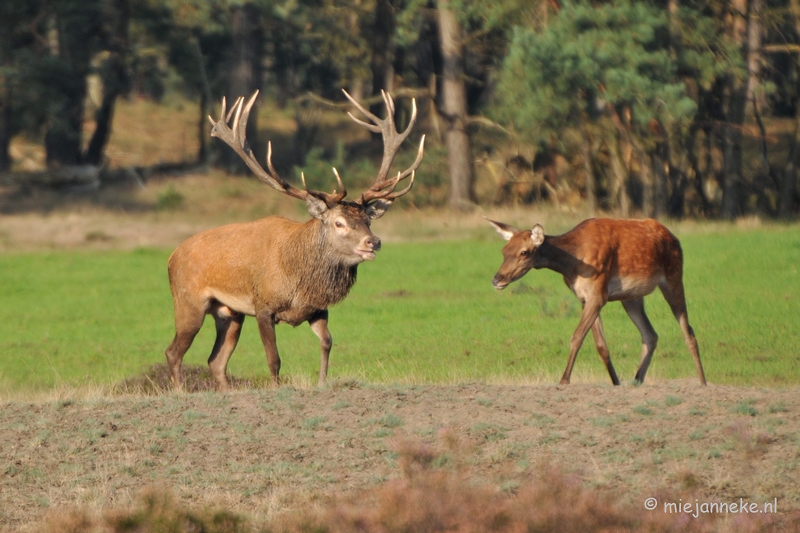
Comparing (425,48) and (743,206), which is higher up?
Answer: (425,48)

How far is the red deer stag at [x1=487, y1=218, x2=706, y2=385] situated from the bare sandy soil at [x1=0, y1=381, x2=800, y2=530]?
146cm

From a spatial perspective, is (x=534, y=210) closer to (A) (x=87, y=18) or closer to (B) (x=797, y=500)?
(A) (x=87, y=18)

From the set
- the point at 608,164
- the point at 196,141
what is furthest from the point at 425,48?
the point at 196,141

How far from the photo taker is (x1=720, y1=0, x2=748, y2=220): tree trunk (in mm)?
28781

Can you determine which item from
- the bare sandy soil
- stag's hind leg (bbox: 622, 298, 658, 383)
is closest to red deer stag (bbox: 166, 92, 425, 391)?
the bare sandy soil

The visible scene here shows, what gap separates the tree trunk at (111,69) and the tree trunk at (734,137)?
67.9 feet

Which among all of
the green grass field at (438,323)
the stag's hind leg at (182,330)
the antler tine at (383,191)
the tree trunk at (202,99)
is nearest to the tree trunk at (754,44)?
the green grass field at (438,323)

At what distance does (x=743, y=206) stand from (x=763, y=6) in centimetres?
510

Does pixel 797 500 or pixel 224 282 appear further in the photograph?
pixel 224 282

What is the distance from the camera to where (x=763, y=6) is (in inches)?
1171

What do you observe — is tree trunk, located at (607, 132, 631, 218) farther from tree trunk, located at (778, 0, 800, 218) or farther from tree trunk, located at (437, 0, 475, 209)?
tree trunk, located at (437, 0, 475, 209)

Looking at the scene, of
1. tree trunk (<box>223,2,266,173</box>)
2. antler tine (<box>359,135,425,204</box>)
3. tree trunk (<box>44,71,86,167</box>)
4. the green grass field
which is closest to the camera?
antler tine (<box>359,135,425,204</box>)

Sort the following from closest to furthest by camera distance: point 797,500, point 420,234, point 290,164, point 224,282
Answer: point 797,500 → point 224,282 → point 420,234 → point 290,164

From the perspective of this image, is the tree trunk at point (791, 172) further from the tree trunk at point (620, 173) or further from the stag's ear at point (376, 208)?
the stag's ear at point (376, 208)
